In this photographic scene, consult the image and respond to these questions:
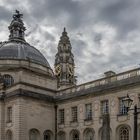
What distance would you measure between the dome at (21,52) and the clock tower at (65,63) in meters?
16.8

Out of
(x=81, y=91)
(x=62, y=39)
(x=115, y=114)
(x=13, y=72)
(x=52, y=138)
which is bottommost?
(x=52, y=138)

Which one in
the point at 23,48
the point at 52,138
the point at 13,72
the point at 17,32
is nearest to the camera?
the point at 52,138

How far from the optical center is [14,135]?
45.4 m

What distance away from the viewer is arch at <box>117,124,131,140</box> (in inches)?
1610

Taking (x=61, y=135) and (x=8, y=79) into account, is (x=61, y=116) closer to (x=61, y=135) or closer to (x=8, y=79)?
(x=61, y=135)

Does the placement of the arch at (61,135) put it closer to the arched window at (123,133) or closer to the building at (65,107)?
the building at (65,107)

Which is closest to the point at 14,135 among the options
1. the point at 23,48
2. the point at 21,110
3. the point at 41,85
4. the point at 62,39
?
the point at 21,110

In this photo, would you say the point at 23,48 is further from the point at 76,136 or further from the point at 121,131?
the point at 121,131

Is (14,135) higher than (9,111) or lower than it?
lower

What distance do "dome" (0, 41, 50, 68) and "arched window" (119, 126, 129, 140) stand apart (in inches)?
987

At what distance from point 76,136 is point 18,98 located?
905 centimetres

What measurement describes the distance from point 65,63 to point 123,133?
43.8 m

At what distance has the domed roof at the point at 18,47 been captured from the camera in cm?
6203

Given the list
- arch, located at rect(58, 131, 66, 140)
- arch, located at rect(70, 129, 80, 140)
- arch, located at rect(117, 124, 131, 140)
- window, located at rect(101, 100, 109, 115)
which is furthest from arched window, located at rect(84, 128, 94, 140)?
arch, located at rect(117, 124, 131, 140)
